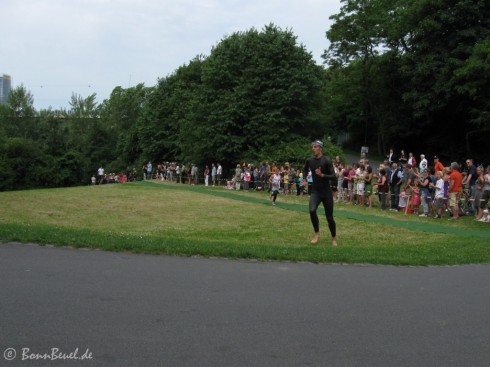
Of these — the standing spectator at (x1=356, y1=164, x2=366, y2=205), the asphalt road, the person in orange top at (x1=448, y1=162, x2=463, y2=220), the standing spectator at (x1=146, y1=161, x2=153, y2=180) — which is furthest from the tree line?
the asphalt road

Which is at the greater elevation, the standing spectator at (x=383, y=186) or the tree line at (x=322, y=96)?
the tree line at (x=322, y=96)

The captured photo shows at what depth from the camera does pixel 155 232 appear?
535 inches

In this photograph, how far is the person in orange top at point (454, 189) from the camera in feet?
59.8

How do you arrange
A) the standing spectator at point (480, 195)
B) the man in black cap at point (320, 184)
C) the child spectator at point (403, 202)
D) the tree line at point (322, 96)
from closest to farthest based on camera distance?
the man in black cap at point (320, 184), the standing spectator at point (480, 195), the child spectator at point (403, 202), the tree line at point (322, 96)

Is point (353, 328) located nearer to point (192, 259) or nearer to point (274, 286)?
point (274, 286)

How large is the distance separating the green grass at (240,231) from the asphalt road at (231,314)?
115 centimetres

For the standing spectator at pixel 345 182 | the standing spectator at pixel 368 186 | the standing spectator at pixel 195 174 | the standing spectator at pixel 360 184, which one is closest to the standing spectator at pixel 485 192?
the standing spectator at pixel 368 186

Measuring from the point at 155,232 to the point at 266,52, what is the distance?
32793 mm

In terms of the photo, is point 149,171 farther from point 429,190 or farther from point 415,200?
point 429,190

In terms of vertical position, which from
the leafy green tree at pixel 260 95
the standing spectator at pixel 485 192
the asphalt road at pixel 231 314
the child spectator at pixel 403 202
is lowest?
the asphalt road at pixel 231 314

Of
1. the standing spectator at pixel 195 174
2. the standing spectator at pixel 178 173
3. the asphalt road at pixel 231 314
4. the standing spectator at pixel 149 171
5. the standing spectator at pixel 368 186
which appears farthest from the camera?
the standing spectator at pixel 149 171

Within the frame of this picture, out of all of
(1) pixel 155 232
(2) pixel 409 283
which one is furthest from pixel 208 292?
(1) pixel 155 232

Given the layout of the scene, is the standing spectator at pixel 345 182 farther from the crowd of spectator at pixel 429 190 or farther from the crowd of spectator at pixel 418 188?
the crowd of spectator at pixel 429 190

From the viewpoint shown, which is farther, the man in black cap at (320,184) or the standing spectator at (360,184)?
the standing spectator at (360,184)
